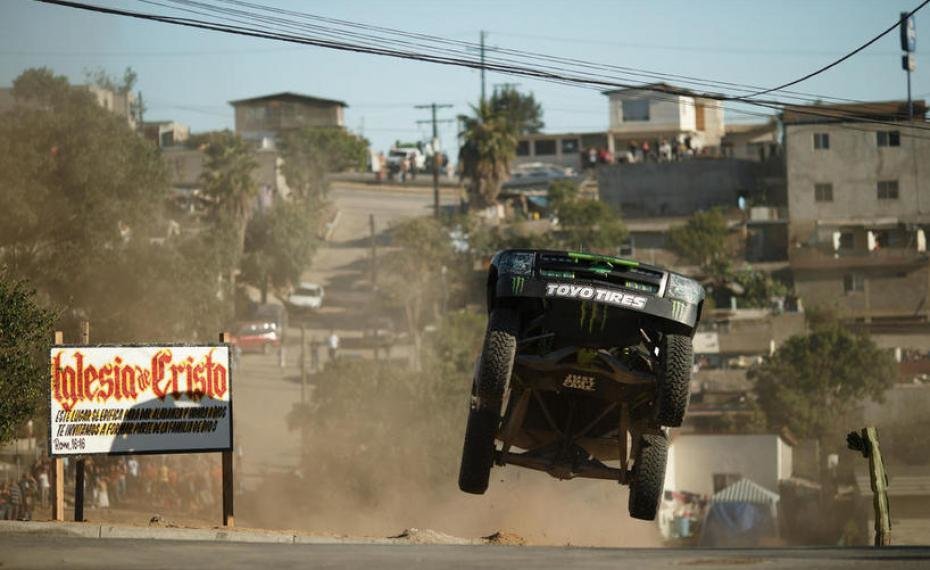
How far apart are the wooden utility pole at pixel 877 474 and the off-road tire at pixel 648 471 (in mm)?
3351

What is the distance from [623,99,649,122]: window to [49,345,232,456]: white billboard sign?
94040 mm

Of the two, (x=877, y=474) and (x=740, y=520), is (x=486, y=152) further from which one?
(x=877, y=474)

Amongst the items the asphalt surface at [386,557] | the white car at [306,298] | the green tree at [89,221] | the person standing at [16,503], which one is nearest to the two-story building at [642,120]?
the white car at [306,298]

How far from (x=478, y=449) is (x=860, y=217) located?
6734cm

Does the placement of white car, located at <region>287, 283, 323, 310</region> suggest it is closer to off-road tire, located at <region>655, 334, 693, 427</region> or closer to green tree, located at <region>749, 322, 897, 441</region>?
green tree, located at <region>749, 322, 897, 441</region>

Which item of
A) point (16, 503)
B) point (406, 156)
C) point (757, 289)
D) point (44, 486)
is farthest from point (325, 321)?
point (16, 503)

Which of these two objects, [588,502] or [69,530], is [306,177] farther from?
[69,530]

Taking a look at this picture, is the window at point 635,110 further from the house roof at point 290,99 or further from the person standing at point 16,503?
the person standing at point 16,503

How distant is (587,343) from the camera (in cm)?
1402

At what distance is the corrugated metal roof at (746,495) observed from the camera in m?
43.9

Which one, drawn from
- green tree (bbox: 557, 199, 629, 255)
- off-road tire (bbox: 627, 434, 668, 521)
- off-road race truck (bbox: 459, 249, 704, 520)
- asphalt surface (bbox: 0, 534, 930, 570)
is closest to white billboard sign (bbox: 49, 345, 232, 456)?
asphalt surface (bbox: 0, 534, 930, 570)

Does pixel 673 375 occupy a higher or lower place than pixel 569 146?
lower

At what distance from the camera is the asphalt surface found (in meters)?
12.0

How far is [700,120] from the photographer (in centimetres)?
11500
